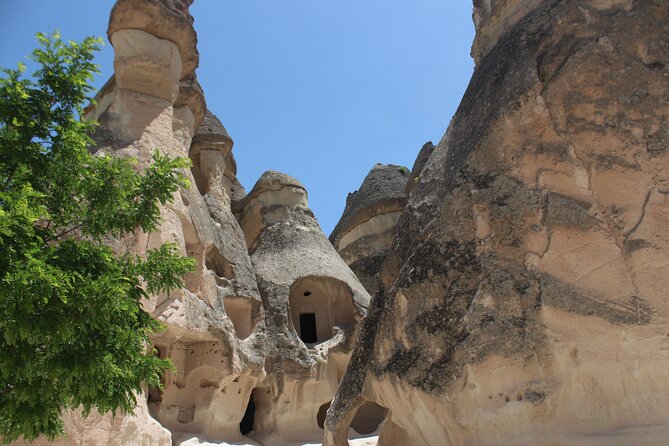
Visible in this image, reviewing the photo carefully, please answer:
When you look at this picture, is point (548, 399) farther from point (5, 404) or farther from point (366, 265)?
point (366, 265)

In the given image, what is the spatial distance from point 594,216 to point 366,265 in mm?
12583

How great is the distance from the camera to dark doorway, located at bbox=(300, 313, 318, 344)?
14484mm

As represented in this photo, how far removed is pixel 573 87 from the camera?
5.71 meters

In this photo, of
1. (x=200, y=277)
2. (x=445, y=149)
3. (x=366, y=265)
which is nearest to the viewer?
(x=445, y=149)

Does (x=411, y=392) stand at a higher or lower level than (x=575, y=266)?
lower

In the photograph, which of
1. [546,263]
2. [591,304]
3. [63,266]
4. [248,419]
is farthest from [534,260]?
[248,419]

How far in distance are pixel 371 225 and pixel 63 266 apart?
582 inches

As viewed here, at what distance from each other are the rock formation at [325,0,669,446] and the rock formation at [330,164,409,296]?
11194mm

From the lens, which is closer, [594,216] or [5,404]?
[5,404]

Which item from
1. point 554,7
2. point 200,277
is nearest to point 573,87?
point 554,7

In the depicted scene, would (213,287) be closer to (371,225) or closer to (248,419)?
(248,419)

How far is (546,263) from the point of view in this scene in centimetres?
527

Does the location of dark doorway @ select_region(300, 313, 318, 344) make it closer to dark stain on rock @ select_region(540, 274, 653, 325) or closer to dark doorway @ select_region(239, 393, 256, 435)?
dark doorway @ select_region(239, 393, 256, 435)

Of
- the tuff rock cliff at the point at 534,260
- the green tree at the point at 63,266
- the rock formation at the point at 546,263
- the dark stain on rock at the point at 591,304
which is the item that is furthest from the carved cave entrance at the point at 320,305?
the green tree at the point at 63,266
